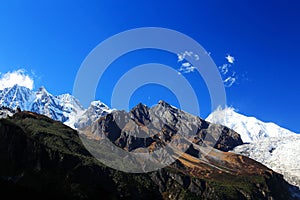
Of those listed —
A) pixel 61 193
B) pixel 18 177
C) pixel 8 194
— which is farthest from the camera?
pixel 18 177

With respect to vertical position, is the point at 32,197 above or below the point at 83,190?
below

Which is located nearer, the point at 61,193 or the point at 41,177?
the point at 61,193

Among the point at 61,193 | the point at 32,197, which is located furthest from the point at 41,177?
the point at 32,197

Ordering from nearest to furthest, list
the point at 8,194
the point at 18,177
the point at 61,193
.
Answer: the point at 8,194 → the point at 61,193 → the point at 18,177

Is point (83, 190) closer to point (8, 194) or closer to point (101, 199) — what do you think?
point (101, 199)

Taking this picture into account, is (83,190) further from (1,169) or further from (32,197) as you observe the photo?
(32,197)

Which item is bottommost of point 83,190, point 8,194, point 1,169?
point 8,194

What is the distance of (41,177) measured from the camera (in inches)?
7785

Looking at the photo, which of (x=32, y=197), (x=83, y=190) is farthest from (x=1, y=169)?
(x=32, y=197)

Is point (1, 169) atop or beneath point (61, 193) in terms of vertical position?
atop

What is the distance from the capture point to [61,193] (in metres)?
171

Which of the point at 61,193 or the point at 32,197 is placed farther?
the point at 61,193

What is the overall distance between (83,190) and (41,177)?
22.0m

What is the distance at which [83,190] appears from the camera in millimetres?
199125
